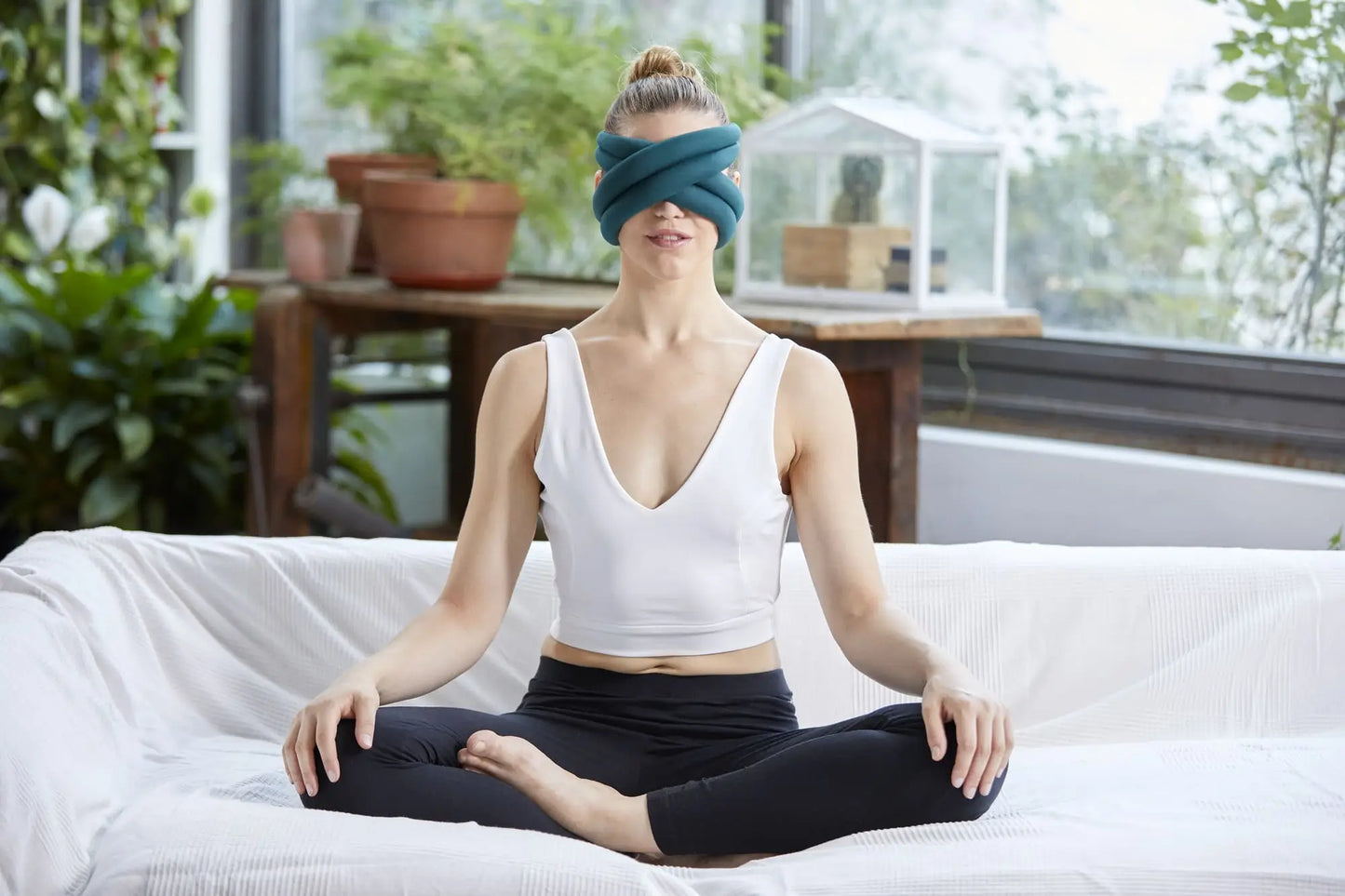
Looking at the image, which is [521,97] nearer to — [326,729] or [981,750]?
[326,729]

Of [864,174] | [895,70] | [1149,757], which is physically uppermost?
[895,70]

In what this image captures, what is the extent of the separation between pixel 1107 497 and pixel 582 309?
997 mm

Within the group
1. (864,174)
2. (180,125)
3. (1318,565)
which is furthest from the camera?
(180,125)

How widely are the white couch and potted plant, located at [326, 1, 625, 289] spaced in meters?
1.00

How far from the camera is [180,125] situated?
14.2ft

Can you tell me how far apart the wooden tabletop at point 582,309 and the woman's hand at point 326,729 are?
3.64 ft

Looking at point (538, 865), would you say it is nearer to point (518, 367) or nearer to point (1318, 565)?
point (518, 367)

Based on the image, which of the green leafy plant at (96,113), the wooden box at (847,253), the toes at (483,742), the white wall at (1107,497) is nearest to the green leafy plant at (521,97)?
the wooden box at (847,253)

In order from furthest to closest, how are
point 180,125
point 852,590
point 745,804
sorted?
1. point 180,125
2. point 852,590
3. point 745,804

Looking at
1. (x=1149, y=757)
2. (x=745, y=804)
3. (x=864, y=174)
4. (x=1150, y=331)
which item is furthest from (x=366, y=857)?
(x=1150, y=331)

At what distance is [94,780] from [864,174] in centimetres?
161

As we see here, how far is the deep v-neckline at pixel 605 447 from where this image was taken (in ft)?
5.50

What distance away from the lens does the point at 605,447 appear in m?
1.72

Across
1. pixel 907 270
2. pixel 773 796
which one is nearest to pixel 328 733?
pixel 773 796
